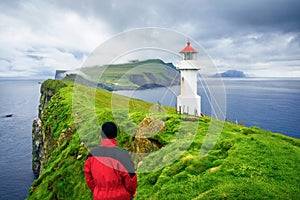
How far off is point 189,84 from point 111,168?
727 inches

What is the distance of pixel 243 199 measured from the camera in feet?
21.4

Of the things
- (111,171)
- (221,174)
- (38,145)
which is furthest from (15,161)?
(111,171)

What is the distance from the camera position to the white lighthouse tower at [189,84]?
75.5 ft

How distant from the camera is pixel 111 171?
5.52 meters

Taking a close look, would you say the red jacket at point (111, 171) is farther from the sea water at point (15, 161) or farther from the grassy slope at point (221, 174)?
the sea water at point (15, 161)

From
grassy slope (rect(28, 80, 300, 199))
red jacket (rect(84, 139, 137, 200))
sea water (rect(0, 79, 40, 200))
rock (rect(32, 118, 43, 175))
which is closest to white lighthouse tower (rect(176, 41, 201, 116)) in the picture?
grassy slope (rect(28, 80, 300, 199))

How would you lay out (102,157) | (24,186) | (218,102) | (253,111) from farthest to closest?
(253,111) < (24,186) < (218,102) < (102,157)

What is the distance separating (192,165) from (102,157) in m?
4.80

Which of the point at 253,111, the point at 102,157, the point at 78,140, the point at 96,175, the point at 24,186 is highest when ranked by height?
the point at 102,157

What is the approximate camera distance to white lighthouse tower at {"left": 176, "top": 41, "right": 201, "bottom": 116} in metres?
23.0

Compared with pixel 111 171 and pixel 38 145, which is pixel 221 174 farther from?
pixel 38 145

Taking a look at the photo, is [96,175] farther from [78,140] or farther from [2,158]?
[2,158]

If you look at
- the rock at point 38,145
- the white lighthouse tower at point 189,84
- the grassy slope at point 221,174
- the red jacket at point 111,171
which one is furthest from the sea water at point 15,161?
the red jacket at point 111,171

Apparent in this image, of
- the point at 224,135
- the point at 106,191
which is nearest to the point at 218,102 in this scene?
the point at 224,135
